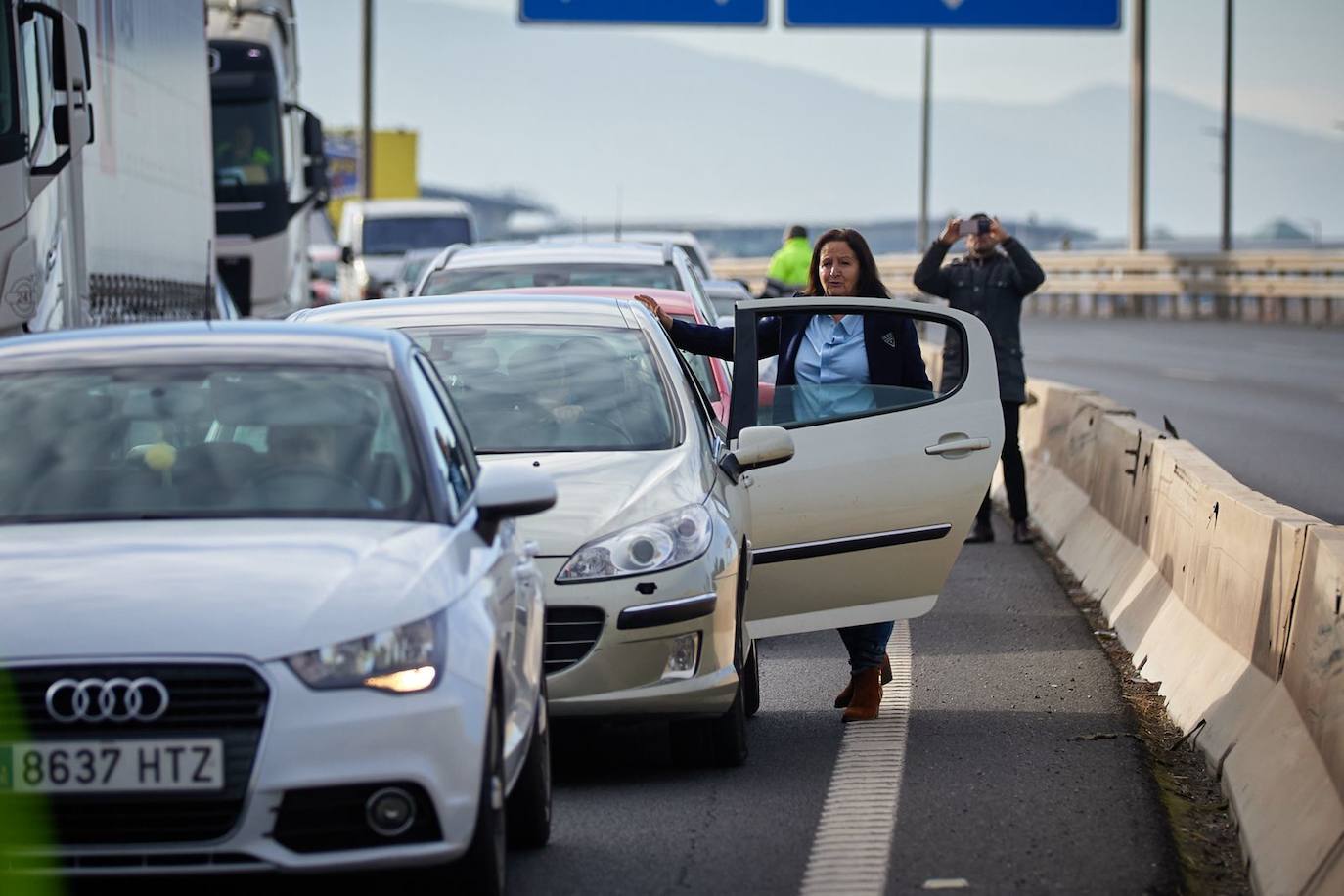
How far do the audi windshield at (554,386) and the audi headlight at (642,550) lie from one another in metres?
0.69

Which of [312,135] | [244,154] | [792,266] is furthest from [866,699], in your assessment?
[312,135]

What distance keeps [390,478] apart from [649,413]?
95.6 inches

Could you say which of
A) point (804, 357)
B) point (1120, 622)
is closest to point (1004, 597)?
point (1120, 622)

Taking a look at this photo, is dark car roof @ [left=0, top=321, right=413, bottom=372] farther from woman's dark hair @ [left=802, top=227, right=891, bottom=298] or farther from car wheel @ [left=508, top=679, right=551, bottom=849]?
woman's dark hair @ [left=802, top=227, right=891, bottom=298]

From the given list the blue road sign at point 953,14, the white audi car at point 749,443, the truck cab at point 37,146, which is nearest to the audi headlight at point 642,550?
the white audi car at point 749,443

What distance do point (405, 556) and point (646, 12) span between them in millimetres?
26854

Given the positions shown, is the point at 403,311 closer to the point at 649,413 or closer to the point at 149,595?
the point at 649,413

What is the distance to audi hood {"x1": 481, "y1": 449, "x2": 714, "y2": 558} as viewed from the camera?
7066 millimetres

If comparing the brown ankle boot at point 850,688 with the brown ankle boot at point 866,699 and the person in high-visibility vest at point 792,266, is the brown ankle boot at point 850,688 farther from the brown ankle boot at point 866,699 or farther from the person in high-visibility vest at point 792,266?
the person in high-visibility vest at point 792,266

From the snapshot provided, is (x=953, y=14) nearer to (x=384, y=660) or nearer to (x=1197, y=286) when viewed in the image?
(x=1197, y=286)

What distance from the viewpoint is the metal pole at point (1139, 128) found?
40156 millimetres

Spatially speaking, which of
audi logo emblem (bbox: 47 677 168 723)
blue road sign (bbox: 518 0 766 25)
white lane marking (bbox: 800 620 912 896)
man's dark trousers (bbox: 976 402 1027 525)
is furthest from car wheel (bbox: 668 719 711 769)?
blue road sign (bbox: 518 0 766 25)

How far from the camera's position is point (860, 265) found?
367 inches

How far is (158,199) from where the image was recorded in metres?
14.8
